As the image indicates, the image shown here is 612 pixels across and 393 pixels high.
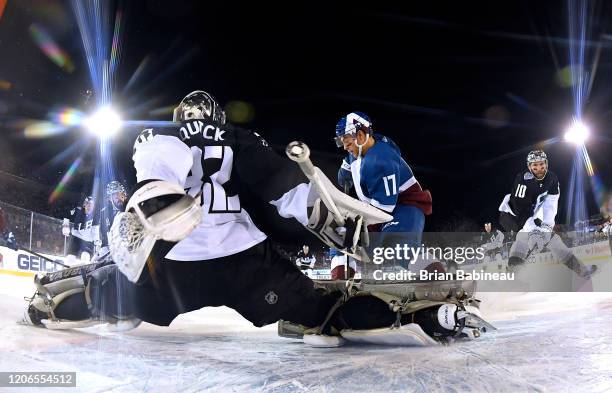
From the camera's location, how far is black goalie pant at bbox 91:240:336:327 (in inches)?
53.1

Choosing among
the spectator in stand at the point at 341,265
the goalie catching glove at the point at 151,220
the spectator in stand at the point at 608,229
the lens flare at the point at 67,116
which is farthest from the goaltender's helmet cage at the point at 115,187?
the spectator in stand at the point at 608,229

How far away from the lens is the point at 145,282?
52.1 inches

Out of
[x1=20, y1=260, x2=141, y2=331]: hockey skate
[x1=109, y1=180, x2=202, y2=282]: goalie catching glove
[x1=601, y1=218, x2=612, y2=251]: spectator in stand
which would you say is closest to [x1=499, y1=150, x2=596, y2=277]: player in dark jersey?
[x1=601, y1=218, x2=612, y2=251]: spectator in stand

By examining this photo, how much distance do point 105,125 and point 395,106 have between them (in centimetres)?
217

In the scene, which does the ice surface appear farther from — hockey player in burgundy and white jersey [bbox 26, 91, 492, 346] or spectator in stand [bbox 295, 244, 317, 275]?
spectator in stand [bbox 295, 244, 317, 275]

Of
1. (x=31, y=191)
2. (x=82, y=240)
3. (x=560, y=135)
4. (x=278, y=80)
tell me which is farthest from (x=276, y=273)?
(x=560, y=135)

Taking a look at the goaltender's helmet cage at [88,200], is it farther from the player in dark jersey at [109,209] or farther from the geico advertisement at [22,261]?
the geico advertisement at [22,261]

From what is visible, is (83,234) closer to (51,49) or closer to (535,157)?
(51,49)

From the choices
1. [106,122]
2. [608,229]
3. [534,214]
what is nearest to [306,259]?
[106,122]

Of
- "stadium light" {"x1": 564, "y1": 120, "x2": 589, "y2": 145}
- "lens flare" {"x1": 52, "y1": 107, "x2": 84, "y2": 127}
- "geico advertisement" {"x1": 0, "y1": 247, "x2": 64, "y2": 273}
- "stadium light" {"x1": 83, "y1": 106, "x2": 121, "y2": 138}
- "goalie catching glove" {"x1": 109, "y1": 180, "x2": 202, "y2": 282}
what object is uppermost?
"stadium light" {"x1": 564, "y1": 120, "x2": 589, "y2": 145}

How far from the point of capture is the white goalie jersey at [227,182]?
1.26 meters

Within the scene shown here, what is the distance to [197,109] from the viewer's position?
1473mm

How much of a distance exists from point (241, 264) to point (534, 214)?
315 centimetres

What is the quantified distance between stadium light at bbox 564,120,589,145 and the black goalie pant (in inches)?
209
